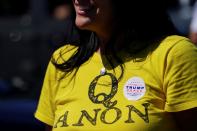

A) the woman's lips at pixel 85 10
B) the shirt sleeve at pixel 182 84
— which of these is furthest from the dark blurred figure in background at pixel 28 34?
the shirt sleeve at pixel 182 84

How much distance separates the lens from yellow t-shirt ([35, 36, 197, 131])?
2.78 meters

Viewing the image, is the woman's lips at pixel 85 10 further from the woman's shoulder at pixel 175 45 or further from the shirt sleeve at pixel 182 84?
the shirt sleeve at pixel 182 84

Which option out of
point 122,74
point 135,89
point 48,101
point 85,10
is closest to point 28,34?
point 48,101

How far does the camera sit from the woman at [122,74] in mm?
2783

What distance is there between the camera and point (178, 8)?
8680 mm

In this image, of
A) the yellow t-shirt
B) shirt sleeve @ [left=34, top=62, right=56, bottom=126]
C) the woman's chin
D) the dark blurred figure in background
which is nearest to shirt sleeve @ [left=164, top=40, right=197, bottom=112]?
the yellow t-shirt

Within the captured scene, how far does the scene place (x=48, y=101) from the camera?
322 centimetres

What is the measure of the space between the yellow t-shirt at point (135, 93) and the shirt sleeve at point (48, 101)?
101 mm

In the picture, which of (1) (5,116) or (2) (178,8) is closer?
(1) (5,116)

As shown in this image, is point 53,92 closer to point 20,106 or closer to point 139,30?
point 139,30

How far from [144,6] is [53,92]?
52cm

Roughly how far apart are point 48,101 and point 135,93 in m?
0.49

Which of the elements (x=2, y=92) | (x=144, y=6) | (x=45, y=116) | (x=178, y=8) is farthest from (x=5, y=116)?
(x=178, y=8)

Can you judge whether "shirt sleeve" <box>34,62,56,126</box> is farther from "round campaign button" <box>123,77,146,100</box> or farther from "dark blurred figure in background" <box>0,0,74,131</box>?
"dark blurred figure in background" <box>0,0,74,131</box>
